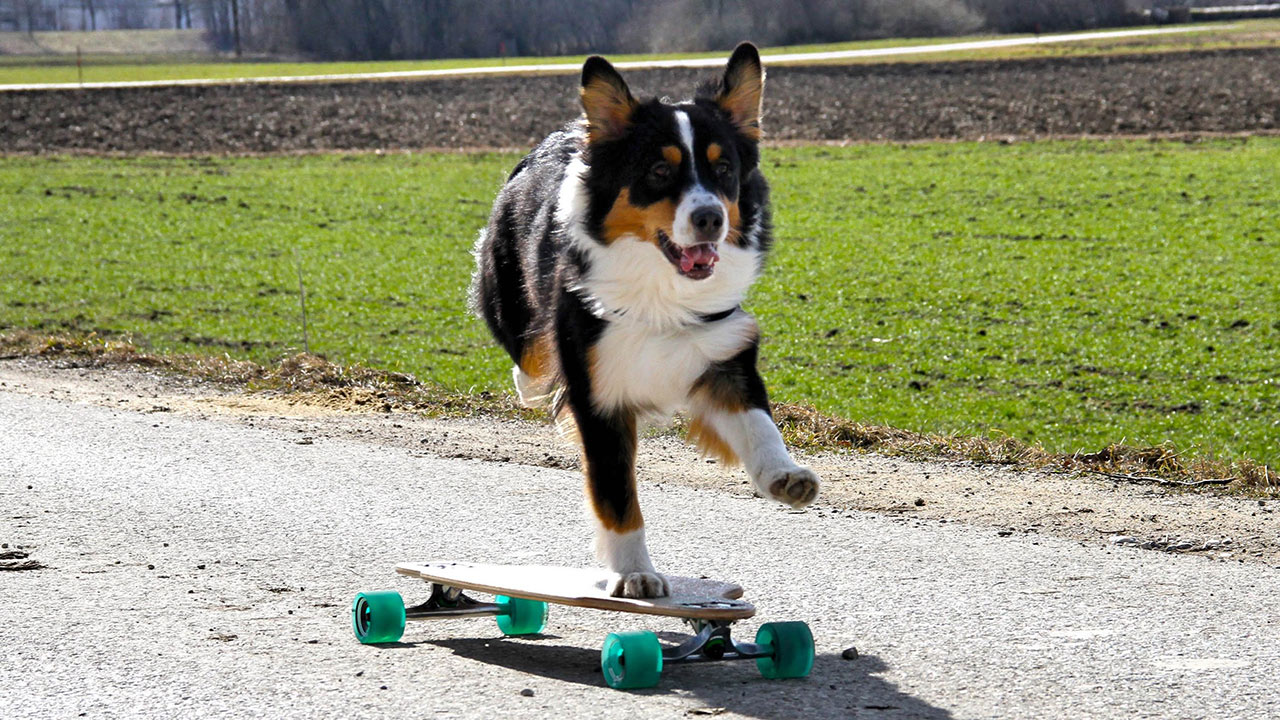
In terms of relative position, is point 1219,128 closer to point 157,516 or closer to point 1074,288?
point 1074,288

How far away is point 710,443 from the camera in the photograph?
21.1 feet

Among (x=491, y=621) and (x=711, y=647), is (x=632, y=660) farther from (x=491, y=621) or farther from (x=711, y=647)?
(x=491, y=621)

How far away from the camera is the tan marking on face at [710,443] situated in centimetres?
631

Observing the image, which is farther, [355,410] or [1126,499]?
[355,410]

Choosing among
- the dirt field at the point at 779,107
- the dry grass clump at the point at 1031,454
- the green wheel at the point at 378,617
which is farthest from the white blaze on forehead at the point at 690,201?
the dirt field at the point at 779,107

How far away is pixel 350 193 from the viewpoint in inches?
1302

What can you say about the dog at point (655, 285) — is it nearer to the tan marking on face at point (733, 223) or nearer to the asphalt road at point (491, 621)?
the tan marking on face at point (733, 223)

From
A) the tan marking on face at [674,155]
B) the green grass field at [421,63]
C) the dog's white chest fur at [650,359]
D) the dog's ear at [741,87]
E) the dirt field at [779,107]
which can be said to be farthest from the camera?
the green grass field at [421,63]

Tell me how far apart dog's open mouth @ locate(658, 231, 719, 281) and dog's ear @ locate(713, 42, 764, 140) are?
711mm

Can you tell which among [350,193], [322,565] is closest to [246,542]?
[322,565]

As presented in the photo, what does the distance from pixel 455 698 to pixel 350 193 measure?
28.6 metres

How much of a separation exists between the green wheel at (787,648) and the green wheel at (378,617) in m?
1.52

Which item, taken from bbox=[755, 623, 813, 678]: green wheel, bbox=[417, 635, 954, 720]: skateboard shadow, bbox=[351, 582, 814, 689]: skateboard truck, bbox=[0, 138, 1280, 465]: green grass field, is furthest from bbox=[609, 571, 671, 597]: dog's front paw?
bbox=[0, 138, 1280, 465]: green grass field

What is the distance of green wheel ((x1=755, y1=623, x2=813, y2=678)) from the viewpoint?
5.53 metres
